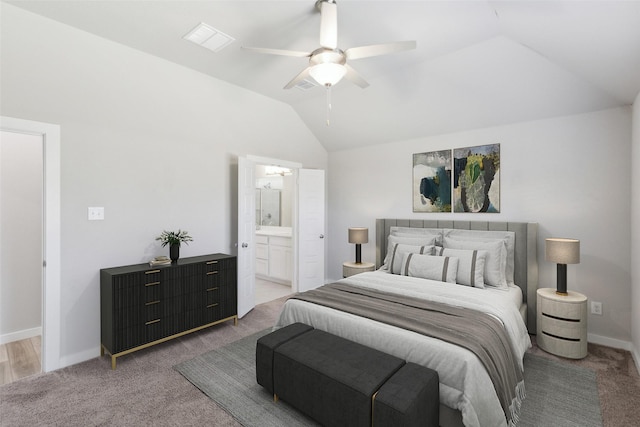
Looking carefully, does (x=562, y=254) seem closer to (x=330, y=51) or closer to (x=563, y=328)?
(x=563, y=328)

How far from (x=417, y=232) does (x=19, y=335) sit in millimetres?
4750

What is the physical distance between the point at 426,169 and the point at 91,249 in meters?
4.07

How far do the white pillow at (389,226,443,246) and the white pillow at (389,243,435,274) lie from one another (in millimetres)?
303

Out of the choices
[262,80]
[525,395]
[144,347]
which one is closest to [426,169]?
[262,80]

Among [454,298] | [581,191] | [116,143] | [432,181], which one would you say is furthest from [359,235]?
[116,143]

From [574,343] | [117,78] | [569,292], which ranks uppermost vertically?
[117,78]

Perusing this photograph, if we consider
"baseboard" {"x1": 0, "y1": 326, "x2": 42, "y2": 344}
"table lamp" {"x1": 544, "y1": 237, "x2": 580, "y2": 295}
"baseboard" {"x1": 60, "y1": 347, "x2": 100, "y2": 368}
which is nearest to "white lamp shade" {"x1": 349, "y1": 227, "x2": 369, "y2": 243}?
"table lamp" {"x1": 544, "y1": 237, "x2": 580, "y2": 295}

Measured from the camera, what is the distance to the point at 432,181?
4219 mm

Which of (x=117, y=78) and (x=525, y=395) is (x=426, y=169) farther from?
(x=117, y=78)

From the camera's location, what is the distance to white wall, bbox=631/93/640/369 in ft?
8.66

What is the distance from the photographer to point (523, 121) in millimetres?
3502

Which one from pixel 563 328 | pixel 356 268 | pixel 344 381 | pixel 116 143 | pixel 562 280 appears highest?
pixel 116 143

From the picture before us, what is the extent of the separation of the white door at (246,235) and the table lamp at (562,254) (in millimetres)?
3429

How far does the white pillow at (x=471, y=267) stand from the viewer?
3090 millimetres
